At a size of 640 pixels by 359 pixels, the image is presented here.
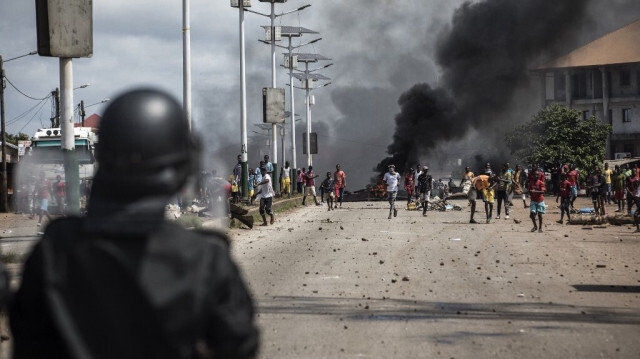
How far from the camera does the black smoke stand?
7619cm

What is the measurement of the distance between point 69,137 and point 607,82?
69.8m

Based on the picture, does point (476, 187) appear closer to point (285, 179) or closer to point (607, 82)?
point (285, 179)

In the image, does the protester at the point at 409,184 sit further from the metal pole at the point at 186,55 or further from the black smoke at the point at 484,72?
the black smoke at the point at 484,72

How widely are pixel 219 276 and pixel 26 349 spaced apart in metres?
0.52

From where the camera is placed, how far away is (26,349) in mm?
2416

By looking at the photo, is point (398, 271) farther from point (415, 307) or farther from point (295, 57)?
point (295, 57)

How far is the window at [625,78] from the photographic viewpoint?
78688 millimetres

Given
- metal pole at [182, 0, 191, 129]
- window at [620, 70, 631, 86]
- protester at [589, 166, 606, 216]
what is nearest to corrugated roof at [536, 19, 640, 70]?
window at [620, 70, 631, 86]

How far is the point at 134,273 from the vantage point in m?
2.30

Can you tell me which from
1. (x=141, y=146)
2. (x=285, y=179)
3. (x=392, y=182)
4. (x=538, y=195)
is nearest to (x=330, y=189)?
(x=392, y=182)

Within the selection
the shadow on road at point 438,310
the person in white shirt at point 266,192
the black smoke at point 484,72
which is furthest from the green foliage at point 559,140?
the shadow on road at point 438,310

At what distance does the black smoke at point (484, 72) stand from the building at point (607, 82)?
8.71ft

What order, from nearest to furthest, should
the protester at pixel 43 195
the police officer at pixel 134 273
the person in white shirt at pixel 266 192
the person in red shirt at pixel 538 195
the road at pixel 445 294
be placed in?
the police officer at pixel 134 273 < the road at pixel 445 294 < the person in red shirt at pixel 538 195 < the person in white shirt at pixel 266 192 < the protester at pixel 43 195

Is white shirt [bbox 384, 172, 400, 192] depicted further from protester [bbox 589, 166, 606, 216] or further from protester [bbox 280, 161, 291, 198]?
protester [bbox 280, 161, 291, 198]
